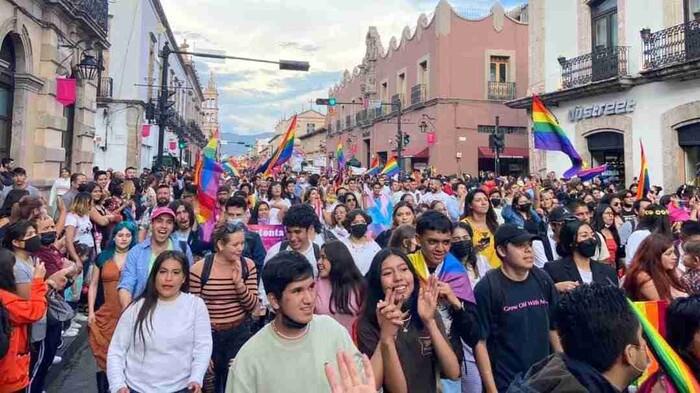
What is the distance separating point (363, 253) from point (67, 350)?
360 centimetres

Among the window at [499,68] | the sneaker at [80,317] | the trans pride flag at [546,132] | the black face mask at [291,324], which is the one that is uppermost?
the window at [499,68]

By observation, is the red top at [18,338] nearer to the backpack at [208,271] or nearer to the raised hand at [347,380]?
the backpack at [208,271]

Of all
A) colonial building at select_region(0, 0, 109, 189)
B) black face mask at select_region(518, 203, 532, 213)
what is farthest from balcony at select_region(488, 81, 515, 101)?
black face mask at select_region(518, 203, 532, 213)

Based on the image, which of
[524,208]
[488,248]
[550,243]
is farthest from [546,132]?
[488,248]

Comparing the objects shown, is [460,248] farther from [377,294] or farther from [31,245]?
[31,245]

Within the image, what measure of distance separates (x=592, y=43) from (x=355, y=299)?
733 inches

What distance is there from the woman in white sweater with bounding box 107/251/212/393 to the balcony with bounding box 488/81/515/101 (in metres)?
29.0

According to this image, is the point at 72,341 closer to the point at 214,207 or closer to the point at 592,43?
the point at 214,207

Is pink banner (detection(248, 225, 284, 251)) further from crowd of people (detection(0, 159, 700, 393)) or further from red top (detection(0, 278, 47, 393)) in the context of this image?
red top (detection(0, 278, 47, 393))

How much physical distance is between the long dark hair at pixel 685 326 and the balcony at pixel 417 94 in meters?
30.7

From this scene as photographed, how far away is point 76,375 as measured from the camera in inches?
221

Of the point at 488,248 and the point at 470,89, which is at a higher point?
the point at 470,89

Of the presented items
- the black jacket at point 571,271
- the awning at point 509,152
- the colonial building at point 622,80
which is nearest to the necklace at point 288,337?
the black jacket at point 571,271

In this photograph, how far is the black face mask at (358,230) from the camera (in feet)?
18.7
